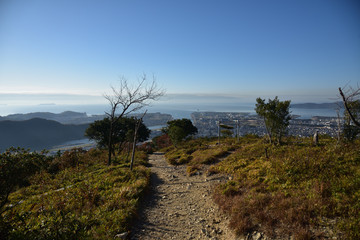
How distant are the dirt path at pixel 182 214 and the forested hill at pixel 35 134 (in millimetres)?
74108

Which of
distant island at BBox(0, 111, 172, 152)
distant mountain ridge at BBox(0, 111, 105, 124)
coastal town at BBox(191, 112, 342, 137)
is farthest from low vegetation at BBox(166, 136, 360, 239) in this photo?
distant mountain ridge at BBox(0, 111, 105, 124)

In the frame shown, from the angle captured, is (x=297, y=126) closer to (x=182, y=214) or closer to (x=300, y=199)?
(x=300, y=199)

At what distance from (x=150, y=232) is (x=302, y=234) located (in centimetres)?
435

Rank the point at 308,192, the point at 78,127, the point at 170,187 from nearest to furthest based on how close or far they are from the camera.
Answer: the point at 308,192, the point at 170,187, the point at 78,127

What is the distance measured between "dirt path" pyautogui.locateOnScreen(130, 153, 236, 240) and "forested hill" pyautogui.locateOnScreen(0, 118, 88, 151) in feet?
243

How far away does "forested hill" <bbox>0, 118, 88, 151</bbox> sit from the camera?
206ft

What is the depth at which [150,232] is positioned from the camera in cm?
503

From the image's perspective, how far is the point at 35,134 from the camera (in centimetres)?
7069

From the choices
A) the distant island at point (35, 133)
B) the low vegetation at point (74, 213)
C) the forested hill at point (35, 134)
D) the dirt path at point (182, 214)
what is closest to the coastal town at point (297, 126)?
the dirt path at point (182, 214)

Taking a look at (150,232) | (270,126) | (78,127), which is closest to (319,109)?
(270,126)

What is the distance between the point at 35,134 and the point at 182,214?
93.2m

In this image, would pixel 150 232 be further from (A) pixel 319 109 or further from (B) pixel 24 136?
(B) pixel 24 136

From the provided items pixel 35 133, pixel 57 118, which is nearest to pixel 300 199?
pixel 35 133

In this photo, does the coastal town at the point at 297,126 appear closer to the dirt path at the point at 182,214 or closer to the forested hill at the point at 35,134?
the dirt path at the point at 182,214
